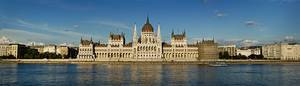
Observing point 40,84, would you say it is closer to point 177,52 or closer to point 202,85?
point 202,85

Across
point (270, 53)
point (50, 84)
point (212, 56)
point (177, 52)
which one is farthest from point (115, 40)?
point (50, 84)

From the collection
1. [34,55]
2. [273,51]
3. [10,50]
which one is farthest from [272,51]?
[10,50]

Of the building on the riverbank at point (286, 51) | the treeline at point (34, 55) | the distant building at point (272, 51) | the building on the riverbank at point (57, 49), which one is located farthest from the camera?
the building on the riverbank at point (57, 49)

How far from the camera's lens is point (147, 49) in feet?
457

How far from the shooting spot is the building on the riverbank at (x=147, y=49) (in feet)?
455

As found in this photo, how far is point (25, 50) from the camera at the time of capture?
165250 millimetres

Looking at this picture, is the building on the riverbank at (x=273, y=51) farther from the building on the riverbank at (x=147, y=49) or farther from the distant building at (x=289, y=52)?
the building on the riverbank at (x=147, y=49)

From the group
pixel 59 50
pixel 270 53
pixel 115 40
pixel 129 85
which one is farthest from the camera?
pixel 59 50

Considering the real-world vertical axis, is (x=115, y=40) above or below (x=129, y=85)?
above

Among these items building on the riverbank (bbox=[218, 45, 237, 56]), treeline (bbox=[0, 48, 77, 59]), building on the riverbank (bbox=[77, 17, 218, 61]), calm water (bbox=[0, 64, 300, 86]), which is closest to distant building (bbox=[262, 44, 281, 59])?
building on the riverbank (bbox=[218, 45, 237, 56])

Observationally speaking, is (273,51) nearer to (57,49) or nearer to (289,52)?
(289,52)

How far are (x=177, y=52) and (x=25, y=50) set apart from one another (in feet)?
202

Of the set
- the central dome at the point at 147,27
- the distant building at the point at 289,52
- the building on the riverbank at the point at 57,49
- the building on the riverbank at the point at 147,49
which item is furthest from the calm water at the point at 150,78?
the building on the riverbank at the point at 57,49

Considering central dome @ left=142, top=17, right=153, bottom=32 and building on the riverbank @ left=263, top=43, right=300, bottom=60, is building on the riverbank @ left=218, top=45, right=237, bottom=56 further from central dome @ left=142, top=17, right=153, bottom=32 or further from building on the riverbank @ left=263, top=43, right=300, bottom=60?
central dome @ left=142, top=17, right=153, bottom=32
